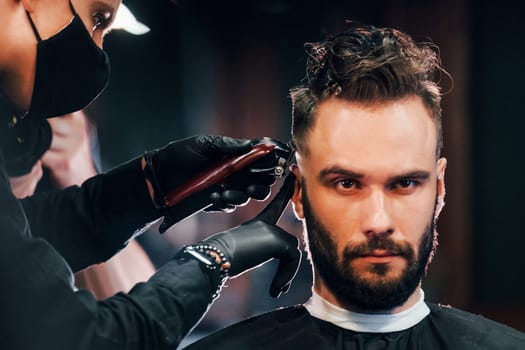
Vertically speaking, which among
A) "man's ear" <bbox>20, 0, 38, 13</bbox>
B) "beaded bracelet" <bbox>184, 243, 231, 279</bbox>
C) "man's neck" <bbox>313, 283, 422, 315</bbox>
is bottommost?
"man's neck" <bbox>313, 283, 422, 315</bbox>

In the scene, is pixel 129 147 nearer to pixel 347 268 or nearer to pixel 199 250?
pixel 199 250

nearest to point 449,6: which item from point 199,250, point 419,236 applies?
point 419,236

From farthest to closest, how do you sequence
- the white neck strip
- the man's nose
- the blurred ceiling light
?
the blurred ceiling light → the white neck strip → the man's nose

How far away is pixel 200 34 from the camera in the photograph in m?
2.79

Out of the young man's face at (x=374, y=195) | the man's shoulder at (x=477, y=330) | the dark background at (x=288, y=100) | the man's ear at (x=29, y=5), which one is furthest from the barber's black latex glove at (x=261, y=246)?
the man's ear at (x=29, y=5)

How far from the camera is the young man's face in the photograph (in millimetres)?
1687

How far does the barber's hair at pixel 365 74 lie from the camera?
172 centimetres

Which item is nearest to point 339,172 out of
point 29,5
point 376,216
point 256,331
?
point 376,216

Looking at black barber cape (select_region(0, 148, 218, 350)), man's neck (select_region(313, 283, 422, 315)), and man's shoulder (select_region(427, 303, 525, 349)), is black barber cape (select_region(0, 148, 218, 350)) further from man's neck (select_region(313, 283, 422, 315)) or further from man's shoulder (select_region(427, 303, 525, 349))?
man's shoulder (select_region(427, 303, 525, 349))

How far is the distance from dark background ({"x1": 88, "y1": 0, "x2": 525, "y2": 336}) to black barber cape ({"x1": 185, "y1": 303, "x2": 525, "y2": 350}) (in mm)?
504

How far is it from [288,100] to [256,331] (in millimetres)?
1181

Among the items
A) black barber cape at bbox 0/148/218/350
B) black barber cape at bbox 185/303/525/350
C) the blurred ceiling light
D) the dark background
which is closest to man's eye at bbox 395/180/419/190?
black barber cape at bbox 185/303/525/350

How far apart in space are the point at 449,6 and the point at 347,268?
1778 mm

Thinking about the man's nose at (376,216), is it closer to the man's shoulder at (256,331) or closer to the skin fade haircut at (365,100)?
the skin fade haircut at (365,100)
